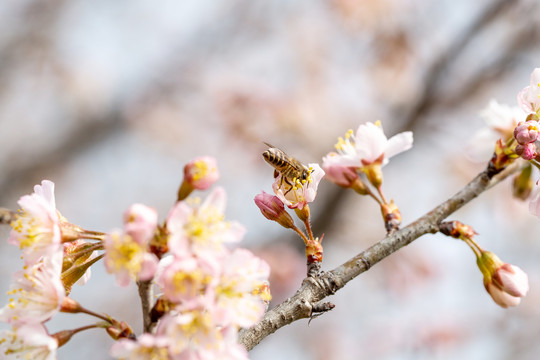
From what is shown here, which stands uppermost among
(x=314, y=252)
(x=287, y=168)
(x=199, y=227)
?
(x=287, y=168)

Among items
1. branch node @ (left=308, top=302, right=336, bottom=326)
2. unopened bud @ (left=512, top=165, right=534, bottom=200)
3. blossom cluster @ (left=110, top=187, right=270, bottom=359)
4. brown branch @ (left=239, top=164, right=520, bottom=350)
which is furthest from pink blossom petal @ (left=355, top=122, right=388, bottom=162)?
blossom cluster @ (left=110, top=187, right=270, bottom=359)

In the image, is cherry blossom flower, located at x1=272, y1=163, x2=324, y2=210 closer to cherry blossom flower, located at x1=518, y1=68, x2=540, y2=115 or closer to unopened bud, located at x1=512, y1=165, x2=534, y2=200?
cherry blossom flower, located at x1=518, y1=68, x2=540, y2=115

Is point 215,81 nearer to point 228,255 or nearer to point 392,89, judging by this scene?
point 392,89

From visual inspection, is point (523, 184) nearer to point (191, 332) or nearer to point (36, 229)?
point (191, 332)

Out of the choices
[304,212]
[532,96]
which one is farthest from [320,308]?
[532,96]

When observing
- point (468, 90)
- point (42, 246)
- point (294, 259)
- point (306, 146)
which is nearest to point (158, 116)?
point (306, 146)

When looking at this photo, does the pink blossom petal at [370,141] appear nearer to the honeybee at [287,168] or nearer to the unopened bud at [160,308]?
the honeybee at [287,168]
